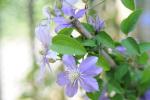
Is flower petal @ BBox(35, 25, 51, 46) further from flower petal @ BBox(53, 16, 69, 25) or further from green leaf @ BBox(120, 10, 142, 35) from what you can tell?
green leaf @ BBox(120, 10, 142, 35)

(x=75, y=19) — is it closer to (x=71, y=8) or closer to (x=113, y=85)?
(x=71, y=8)

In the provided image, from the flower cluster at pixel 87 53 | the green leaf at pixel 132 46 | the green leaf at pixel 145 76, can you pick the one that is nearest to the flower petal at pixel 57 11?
the flower cluster at pixel 87 53

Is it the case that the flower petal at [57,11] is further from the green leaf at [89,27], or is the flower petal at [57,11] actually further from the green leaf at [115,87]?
the green leaf at [115,87]

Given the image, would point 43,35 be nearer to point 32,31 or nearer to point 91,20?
point 91,20

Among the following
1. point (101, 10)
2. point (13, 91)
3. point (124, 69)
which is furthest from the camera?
point (13, 91)

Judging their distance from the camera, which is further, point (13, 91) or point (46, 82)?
point (13, 91)

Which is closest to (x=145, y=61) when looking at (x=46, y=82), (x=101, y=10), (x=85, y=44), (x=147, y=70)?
(x=147, y=70)

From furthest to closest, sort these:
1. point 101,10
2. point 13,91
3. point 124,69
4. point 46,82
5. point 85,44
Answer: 1. point 13,91
2. point 46,82
3. point 101,10
4. point 124,69
5. point 85,44
